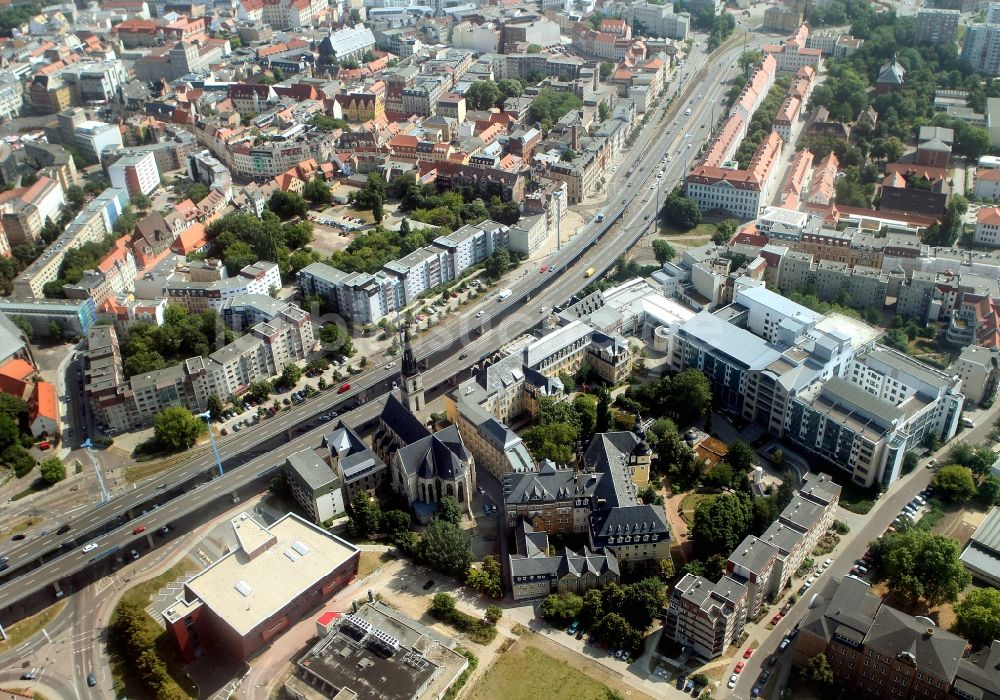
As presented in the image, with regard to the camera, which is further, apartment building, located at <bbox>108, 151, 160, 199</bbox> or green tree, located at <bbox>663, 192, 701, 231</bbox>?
apartment building, located at <bbox>108, 151, 160, 199</bbox>

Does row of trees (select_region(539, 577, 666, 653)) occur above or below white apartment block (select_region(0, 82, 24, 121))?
below

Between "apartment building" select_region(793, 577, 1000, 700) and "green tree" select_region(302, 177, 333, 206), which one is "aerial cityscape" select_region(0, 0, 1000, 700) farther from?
"green tree" select_region(302, 177, 333, 206)

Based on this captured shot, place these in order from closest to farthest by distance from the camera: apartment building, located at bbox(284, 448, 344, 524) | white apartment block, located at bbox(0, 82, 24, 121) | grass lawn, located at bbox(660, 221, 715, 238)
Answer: apartment building, located at bbox(284, 448, 344, 524) → grass lawn, located at bbox(660, 221, 715, 238) → white apartment block, located at bbox(0, 82, 24, 121)

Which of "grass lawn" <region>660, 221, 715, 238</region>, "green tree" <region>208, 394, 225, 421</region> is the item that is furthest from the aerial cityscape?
"green tree" <region>208, 394, 225, 421</region>

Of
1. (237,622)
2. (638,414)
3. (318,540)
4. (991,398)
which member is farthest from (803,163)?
(237,622)

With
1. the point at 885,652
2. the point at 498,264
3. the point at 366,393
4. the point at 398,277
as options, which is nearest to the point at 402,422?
the point at 366,393

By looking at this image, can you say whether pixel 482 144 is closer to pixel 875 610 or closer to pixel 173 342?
pixel 173 342

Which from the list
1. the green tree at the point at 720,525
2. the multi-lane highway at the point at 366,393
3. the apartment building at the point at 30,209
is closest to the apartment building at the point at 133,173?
the apartment building at the point at 30,209
